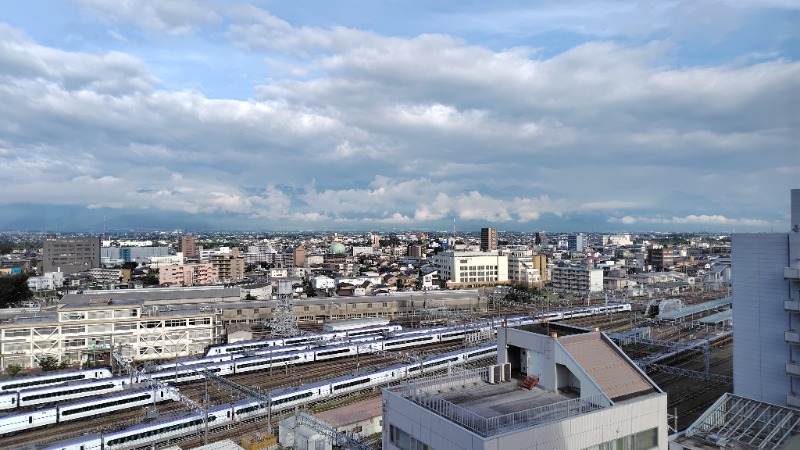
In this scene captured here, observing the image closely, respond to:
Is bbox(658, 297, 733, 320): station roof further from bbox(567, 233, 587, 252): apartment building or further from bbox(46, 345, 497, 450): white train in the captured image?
bbox(567, 233, 587, 252): apartment building

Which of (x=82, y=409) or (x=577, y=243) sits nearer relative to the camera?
(x=82, y=409)

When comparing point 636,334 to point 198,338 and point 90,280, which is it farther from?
point 90,280

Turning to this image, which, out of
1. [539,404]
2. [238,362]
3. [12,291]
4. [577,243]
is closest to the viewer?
[539,404]

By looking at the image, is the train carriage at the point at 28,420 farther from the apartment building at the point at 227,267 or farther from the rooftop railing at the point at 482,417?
the apartment building at the point at 227,267

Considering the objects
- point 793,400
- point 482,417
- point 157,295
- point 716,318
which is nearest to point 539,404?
point 482,417

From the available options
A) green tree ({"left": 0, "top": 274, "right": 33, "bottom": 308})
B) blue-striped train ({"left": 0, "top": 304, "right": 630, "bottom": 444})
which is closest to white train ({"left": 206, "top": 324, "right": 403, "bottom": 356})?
blue-striped train ({"left": 0, "top": 304, "right": 630, "bottom": 444})

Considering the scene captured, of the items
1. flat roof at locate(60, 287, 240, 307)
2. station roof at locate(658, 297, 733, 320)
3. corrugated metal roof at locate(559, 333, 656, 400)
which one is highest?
corrugated metal roof at locate(559, 333, 656, 400)

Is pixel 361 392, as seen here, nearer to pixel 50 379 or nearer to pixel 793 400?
pixel 50 379

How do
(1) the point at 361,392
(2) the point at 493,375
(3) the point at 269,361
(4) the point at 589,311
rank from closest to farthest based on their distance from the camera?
(2) the point at 493,375 → (1) the point at 361,392 → (3) the point at 269,361 → (4) the point at 589,311
